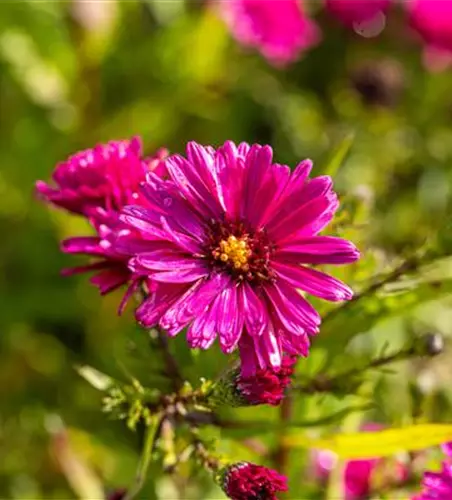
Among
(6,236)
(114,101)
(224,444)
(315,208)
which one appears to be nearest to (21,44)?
(114,101)

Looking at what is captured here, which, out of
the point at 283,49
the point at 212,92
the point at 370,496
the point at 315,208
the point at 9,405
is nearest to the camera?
the point at 315,208

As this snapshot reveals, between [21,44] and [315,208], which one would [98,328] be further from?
[315,208]

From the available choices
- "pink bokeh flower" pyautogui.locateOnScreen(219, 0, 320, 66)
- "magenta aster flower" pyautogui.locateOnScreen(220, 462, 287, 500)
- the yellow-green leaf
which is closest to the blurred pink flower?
the yellow-green leaf

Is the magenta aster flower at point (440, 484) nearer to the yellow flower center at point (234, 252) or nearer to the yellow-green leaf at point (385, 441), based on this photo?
the yellow-green leaf at point (385, 441)

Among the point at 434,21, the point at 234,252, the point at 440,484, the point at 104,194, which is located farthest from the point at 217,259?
the point at 434,21

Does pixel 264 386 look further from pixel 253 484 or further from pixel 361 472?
pixel 361 472

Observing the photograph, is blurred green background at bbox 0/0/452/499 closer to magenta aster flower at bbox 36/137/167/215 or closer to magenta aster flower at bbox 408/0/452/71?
magenta aster flower at bbox 408/0/452/71
